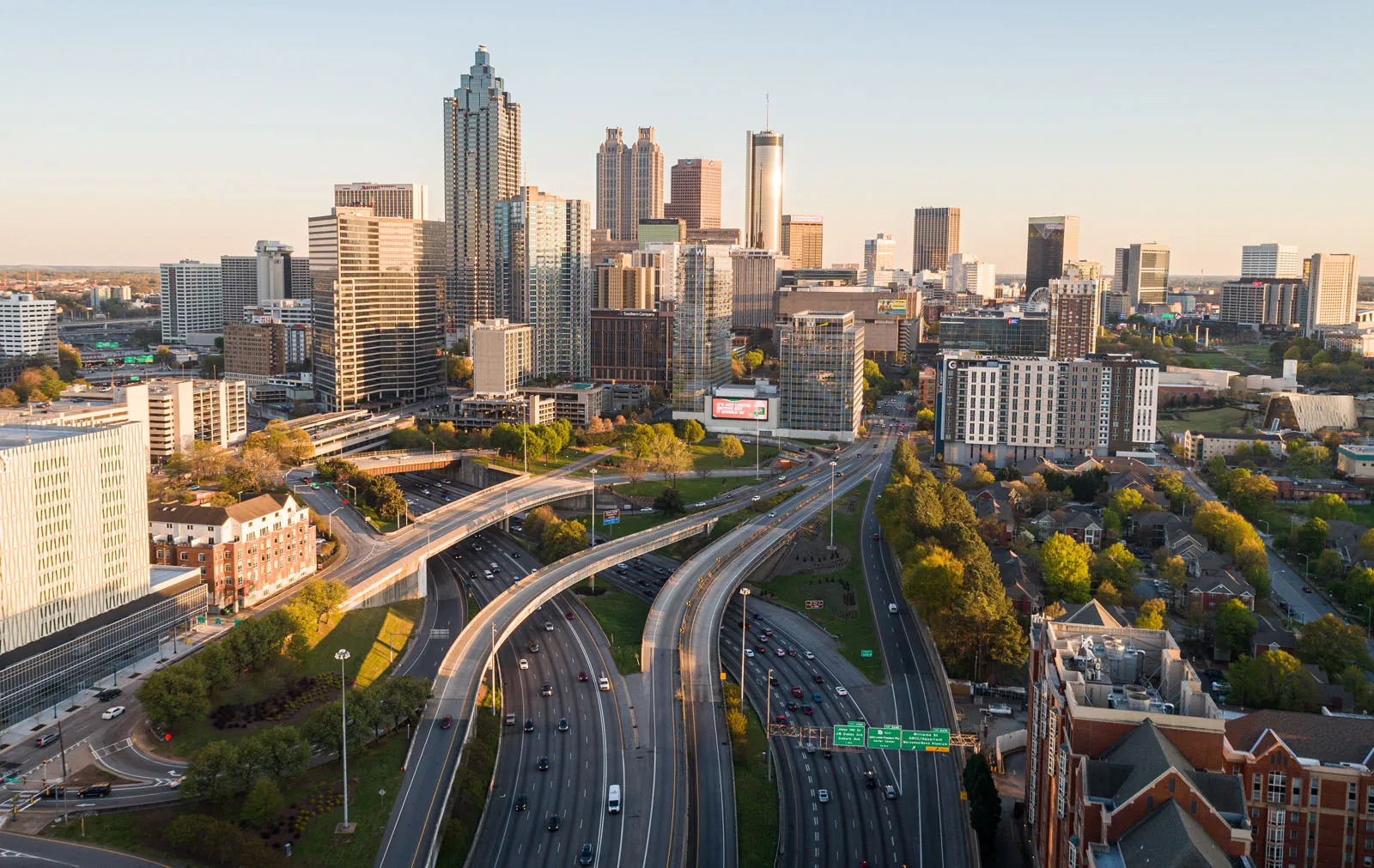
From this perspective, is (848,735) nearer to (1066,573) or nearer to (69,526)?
(1066,573)

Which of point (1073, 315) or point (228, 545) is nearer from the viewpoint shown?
point (228, 545)

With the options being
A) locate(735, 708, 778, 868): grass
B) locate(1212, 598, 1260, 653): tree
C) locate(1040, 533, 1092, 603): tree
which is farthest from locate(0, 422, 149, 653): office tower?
locate(1212, 598, 1260, 653): tree

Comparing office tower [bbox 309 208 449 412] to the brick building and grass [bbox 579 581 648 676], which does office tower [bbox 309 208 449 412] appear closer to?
the brick building

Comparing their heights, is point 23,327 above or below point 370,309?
below

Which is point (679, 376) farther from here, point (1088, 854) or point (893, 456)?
point (1088, 854)

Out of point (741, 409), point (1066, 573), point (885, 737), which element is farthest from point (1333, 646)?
point (741, 409)

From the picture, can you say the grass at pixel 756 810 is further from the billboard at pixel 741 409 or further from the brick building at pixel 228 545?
the billboard at pixel 741 409
